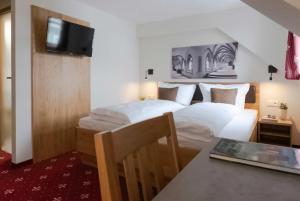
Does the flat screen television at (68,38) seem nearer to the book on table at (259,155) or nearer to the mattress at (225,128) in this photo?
the mattress at (225,128)

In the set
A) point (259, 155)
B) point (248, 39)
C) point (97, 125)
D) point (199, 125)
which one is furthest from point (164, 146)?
point (248, 39)

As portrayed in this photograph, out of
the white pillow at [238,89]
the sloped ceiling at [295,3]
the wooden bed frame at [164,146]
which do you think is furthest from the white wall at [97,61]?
the sloped ceiling at [295,3]

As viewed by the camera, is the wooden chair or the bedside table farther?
the bedside table

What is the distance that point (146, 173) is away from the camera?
83 centimetres

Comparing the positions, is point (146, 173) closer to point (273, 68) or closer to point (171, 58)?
point (273, 68)

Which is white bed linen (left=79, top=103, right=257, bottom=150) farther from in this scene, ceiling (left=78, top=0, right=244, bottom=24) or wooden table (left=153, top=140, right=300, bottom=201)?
ceiling (left=78, top=0, right=244, bottom=24)

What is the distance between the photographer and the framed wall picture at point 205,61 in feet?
11.9

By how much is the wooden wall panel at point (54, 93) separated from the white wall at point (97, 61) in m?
0.08

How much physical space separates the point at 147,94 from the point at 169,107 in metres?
1.53

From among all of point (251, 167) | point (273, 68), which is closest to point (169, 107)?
point (273, 68)

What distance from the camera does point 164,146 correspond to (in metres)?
1.95

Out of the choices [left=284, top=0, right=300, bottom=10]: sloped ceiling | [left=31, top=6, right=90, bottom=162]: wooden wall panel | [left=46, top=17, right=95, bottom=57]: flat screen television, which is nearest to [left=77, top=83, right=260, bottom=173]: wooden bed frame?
[left=31, top=6, right=90, bottom=162]: wooden wall panel

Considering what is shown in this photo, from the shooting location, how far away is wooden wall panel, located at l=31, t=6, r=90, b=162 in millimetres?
2715

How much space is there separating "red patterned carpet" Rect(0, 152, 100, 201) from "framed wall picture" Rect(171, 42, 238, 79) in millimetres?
2471
